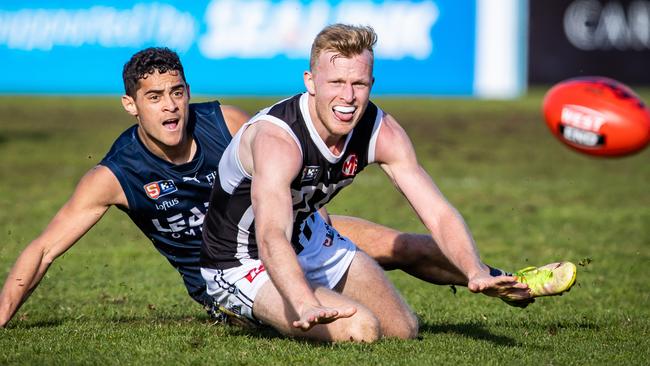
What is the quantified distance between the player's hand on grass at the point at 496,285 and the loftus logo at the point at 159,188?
83.0 inches

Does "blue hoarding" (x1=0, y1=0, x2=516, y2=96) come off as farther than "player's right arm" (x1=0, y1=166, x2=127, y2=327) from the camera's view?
Yes

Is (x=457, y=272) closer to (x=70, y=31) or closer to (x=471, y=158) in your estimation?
(x=471, y=158)

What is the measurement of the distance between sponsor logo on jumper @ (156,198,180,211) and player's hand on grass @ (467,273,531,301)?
6.81 ft

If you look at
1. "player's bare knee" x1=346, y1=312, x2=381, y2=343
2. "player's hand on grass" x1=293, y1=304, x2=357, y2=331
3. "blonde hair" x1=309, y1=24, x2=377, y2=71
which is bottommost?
"player's bare knee" x1=346, y1=312, x2=381, y2=343

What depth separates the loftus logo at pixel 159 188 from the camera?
6734 millimetres

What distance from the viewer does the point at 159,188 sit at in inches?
266

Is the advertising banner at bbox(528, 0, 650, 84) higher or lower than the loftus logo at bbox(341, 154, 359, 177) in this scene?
lower

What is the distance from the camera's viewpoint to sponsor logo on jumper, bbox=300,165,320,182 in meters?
5.93

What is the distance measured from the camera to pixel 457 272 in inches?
271

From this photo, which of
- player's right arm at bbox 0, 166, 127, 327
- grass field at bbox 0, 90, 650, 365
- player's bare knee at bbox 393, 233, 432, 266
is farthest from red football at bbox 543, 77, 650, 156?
player's right arm at bbox 0, 166, 127, 327

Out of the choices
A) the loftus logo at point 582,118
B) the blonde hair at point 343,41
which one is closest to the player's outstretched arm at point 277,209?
the blonde hair at point 343,41

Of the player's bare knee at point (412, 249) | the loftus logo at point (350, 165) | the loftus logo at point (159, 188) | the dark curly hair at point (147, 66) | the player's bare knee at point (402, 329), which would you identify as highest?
the dark curly hair at point (147, 66)

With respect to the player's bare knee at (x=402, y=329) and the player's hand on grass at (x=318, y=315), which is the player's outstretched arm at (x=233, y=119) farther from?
the player's hand on grass at (x=318, y=315)

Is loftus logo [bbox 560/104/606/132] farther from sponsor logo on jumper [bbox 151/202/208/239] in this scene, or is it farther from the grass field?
sponsor logo on jumper [bbox 151/202/208/239]
